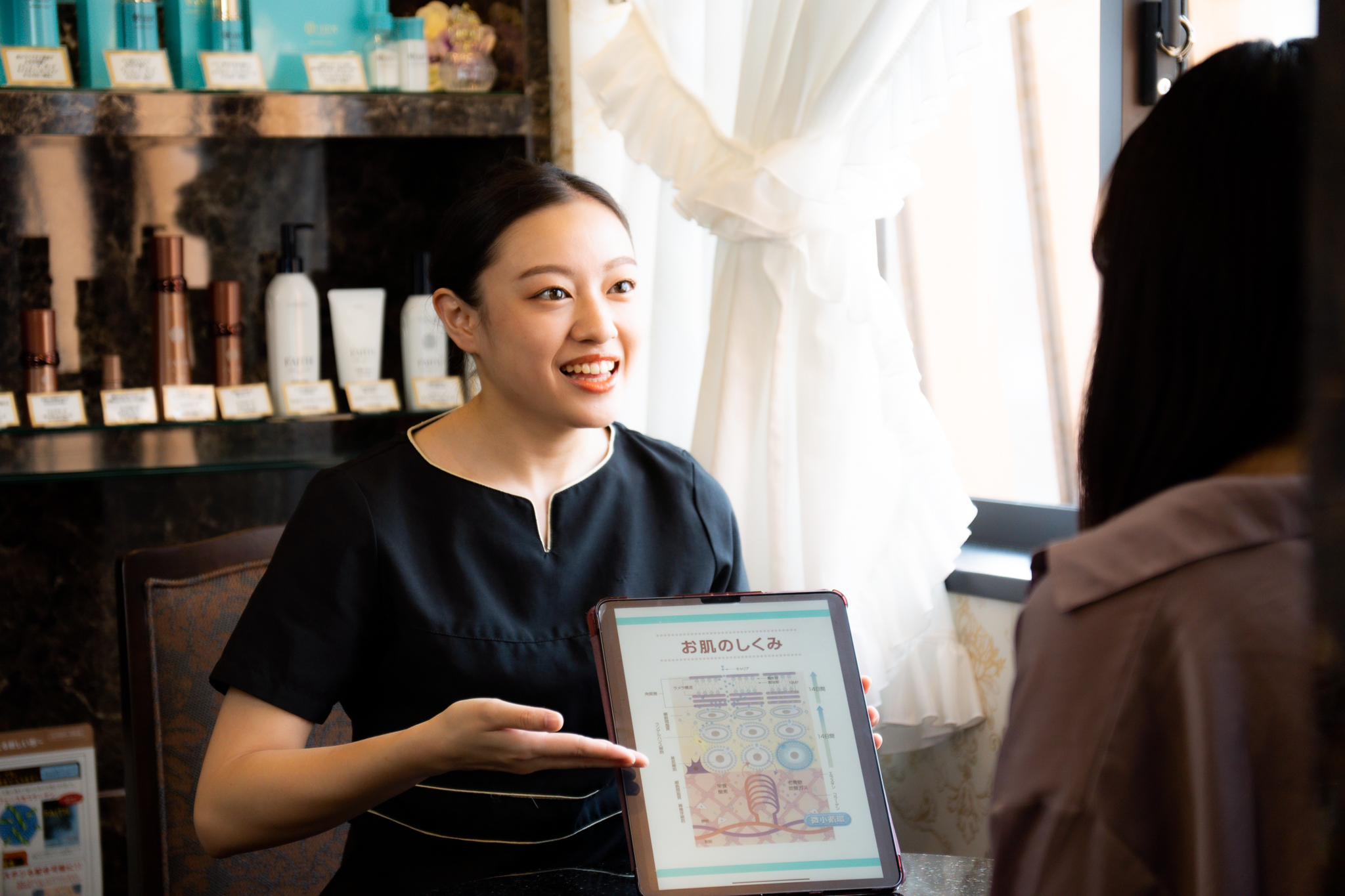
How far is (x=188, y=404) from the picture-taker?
1.82m

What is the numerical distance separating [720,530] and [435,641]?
37 cm

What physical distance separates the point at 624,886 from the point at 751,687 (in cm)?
21

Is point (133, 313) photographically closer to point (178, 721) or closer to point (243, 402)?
point (243, 402)

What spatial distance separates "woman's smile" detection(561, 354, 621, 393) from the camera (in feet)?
3.79

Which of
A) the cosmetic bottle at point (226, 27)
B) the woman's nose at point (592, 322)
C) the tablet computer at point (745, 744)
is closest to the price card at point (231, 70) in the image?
the cosmetic bottle at point (226, 27)

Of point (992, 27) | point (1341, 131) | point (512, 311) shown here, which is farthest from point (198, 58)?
point (1341, 131)

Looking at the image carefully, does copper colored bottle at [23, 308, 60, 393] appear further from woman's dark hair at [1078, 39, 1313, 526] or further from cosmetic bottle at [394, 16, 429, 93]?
woman's dark hair at [1078, 39, 1313, 526]

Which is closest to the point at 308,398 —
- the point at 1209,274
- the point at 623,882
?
the point at 623,882

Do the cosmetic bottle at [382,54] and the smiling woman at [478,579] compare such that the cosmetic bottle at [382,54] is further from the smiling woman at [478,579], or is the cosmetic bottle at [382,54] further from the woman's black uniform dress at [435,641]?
the woman's black uniform dress at [435,641]

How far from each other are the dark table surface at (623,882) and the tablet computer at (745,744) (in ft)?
0.21

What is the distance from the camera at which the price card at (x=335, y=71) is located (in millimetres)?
1798

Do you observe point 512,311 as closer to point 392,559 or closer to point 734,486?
point 392,559

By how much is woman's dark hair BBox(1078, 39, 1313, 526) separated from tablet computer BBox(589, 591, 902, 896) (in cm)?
43

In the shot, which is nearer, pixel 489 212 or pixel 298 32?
pixel 489 212
